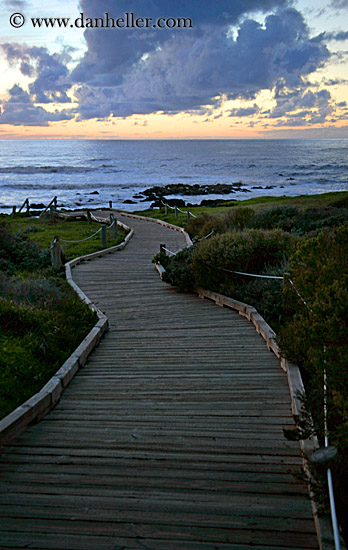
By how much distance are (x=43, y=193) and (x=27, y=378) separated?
207 ft

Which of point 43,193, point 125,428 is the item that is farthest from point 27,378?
point 43,193

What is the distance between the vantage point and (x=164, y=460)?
403 centimetres

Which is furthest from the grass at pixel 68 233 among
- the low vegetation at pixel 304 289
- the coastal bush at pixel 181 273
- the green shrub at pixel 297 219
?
the green shrub at pixel 297 219

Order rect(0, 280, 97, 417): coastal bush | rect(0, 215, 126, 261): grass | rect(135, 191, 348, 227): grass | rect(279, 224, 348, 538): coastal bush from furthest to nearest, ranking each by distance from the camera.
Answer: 1. rect(135, 191, 348, 227): grass
2. rect(0, 215, 126, 261): grass
3. rect(0, 280, 97, 417): coastal bush
4. rect(279, 224, 348, 538): coastal bush

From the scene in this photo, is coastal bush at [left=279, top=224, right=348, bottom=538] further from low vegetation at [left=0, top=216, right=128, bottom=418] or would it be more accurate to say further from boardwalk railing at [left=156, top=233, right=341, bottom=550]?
low vegetation at [left=0, top=216, right=128, bottom=418]

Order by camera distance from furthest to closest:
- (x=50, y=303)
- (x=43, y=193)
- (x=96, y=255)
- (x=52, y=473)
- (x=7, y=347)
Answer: (x=43, y=193) → (x=96, y=255) → (x=50, y=303) → (x=7, y=347) → (x=52, y=473)

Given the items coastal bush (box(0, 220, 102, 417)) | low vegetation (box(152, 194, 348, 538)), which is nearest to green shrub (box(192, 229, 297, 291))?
low vegetation (box(152, 194, 348, 538))

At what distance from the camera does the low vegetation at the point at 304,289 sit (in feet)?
12.5

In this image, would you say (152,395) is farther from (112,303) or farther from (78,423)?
(112,303)

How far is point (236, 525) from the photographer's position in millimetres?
3209

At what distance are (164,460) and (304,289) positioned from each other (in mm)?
2302

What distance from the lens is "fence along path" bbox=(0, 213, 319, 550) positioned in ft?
10.4

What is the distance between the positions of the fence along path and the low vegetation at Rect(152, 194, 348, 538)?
0.37 meters

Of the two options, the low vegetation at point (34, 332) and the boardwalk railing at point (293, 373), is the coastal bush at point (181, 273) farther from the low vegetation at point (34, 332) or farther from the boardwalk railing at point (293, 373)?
the low vegetation at point (34, 332)
